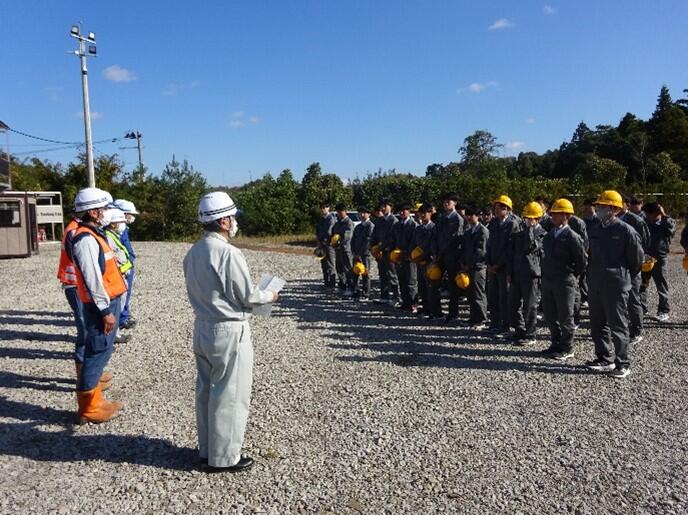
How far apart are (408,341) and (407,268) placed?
268 centimetres

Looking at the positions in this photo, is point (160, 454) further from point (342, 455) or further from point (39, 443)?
point (342, 455)

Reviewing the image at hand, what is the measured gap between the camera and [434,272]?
8859 mm

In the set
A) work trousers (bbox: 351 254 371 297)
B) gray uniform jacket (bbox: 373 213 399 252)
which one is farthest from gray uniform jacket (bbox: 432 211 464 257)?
work trousers (bbox: 351 254 371 297)

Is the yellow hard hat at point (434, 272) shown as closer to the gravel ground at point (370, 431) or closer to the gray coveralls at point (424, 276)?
the gray coveralls at point (424, 276)

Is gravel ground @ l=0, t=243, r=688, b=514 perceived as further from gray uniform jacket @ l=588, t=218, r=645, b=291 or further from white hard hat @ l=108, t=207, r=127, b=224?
white hard hat @ l=108, t=207, r=127, b=224

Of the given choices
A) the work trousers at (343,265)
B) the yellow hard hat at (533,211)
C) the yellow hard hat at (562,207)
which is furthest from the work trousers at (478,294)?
the work trousers at (343,265)

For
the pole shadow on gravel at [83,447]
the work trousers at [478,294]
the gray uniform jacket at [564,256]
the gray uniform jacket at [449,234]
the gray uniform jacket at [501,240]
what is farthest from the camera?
the gray uniform jacket at [449,234]

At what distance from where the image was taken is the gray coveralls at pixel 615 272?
599 centimetres

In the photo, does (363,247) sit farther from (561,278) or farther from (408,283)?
(561,278)

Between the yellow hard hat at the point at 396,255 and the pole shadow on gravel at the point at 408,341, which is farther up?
the yellow hard hat at the point at 396,255

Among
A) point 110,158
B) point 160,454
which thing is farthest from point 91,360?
point 110,158

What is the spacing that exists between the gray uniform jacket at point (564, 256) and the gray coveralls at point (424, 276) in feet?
8.63

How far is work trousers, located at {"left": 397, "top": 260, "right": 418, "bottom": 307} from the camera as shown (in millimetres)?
10009

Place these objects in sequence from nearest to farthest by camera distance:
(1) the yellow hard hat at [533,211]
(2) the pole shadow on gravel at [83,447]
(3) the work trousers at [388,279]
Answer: (2) the pole shadow on gravel at [83,447]
(1) the yellow hard hat at [533,211]
(3) the work trousers at [388,279]
